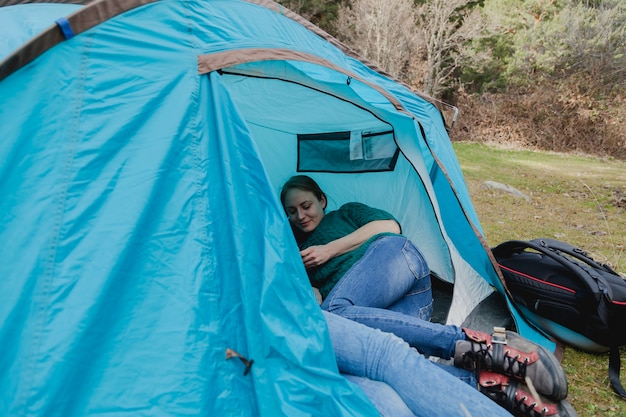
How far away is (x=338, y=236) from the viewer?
2.39 m

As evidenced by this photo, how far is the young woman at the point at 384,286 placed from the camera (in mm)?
1767

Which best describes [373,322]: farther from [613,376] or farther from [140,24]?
Answer: [140,24]

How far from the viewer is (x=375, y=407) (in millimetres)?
1441

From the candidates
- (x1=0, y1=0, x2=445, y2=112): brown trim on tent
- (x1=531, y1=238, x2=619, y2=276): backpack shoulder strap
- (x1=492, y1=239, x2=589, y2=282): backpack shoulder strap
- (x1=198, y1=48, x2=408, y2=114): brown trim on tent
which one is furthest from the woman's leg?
(x1=531, y1=238, x2=619, y2=276): backpack shoulder strap

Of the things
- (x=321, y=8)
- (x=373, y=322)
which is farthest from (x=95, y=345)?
(x=321, y=8)

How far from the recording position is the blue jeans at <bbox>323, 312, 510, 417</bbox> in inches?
55.2

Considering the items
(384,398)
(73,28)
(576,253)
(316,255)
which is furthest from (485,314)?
(73,28)

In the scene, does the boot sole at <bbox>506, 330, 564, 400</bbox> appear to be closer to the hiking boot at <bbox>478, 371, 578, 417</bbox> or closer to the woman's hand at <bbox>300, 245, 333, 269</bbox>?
the hiking boot at <bbox>478, 371, 578, 417</bbox>

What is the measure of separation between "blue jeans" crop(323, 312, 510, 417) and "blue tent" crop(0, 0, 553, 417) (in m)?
0.15

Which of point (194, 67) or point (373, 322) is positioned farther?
point (373, 322)

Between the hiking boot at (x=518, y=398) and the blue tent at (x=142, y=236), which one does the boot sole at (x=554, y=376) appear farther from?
the blue tent at (x=142, y=236)

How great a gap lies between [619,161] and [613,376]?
9.82 metres

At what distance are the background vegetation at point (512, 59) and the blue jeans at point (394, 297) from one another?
10984 millimetres

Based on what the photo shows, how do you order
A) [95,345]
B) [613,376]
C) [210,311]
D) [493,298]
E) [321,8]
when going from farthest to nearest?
[321,8]
[493,298]
[613,376]
[210,311]
[95,345]
